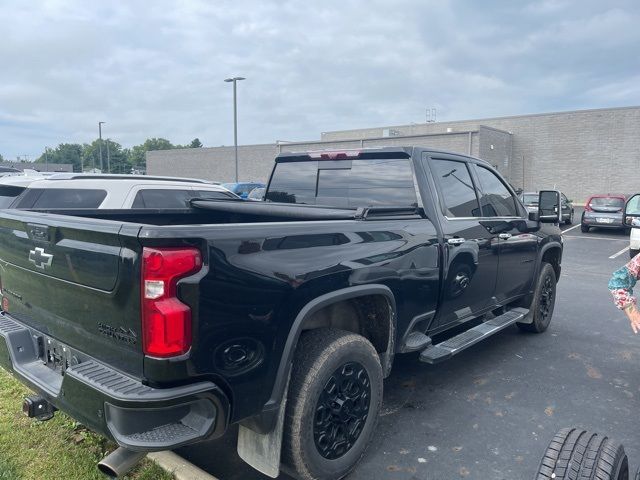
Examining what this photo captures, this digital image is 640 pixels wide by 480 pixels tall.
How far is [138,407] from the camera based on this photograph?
2037 millimetres

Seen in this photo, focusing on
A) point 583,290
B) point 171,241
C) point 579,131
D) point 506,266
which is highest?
point 579,131

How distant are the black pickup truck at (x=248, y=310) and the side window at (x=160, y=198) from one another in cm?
220

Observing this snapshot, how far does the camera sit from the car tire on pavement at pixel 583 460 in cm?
198

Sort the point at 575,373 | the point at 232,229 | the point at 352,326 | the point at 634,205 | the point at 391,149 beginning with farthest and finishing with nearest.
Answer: the point at 634,205 → the point at 575,373 → the point at 391,149 → the point at 352,326 → the point at 232,229

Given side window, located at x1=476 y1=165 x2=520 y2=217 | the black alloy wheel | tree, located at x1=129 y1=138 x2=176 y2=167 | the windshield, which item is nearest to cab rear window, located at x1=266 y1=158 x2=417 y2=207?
side window, located at x1=476 y1=165 x2=520 y2=217

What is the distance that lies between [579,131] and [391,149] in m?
37.9

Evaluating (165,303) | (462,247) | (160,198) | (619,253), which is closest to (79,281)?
(165,303)

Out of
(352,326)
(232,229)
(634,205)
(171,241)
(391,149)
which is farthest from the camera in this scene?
(634,205)

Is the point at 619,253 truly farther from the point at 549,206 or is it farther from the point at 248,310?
the point at 248,310

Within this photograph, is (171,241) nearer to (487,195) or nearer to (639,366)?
(487,195)

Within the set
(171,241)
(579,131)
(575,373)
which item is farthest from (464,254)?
(579,131)

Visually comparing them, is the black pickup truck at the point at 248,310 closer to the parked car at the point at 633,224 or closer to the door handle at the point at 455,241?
the door handle at the point at 455,241

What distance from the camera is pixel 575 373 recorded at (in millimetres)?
4578

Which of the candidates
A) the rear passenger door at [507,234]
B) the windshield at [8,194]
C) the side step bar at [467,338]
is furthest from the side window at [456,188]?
the windshield at [8,194]
